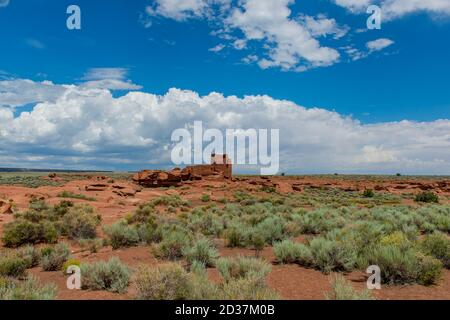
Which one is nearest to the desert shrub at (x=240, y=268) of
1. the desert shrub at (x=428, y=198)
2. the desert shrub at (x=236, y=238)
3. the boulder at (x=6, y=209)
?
the desert shrub at (x=236, y=238)

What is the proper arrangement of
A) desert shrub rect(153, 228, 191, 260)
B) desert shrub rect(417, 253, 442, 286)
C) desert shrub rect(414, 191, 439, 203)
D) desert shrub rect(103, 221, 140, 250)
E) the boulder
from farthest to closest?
desert shrub rect(414, 191, 439, 203) → the boulder → desert shrub rect(103, 221, 140, 250) → desert shrub rect(153, 228, 191, 260) → desert shrub rect(417, 253, 442, 286)

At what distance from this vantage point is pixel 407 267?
Result: 7977 millimetres

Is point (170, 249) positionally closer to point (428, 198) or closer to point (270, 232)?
point (270, 232)

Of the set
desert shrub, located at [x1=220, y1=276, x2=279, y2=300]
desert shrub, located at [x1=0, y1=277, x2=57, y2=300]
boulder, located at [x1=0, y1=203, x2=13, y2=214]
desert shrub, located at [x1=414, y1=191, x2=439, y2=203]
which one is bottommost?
desert shrub, located at [x1=414, y1=191, x2=439, y2=203]

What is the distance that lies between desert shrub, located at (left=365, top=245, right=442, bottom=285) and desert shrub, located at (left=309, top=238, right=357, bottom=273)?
2.33 ft

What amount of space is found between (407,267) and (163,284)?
17.7ft

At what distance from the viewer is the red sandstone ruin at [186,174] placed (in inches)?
2233

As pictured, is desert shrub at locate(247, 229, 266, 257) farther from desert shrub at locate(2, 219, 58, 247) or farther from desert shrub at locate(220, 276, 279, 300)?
desert shrub at locate(2, 219, 58, 247)

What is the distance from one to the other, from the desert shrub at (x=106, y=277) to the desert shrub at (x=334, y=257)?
4705 mm

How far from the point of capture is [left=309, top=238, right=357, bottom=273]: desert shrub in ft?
29.2

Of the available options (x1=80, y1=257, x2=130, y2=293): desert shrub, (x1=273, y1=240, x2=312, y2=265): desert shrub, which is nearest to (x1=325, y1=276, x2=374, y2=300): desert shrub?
(x1=273, y1=240, x2=312, y2=265): desert shrub

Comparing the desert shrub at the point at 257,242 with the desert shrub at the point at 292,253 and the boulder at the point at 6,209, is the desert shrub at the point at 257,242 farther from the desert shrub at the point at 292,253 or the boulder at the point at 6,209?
the boulder at the point at 6,209
